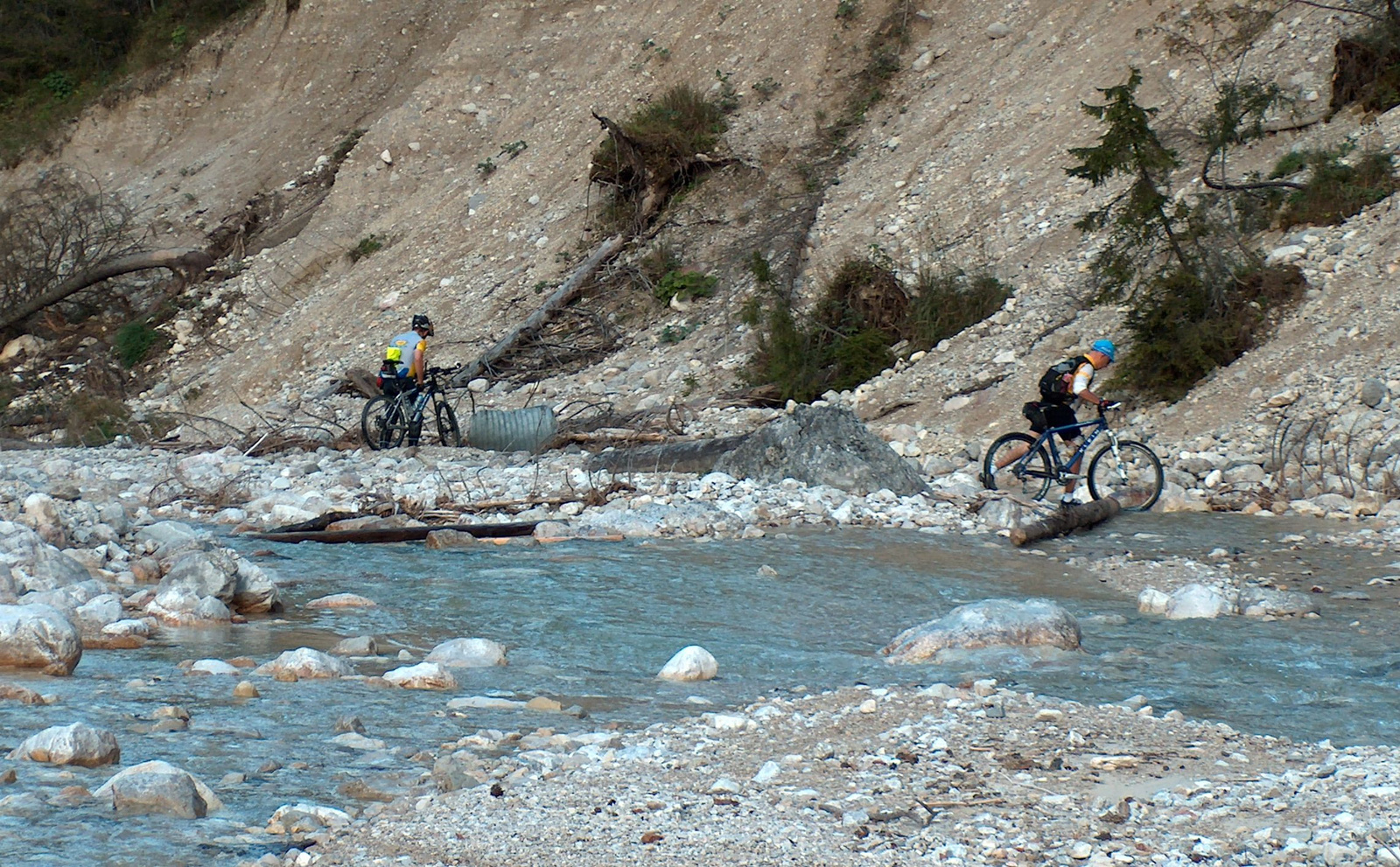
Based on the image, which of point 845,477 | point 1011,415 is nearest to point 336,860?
point 845,477

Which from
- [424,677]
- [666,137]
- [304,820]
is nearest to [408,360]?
[666,137]

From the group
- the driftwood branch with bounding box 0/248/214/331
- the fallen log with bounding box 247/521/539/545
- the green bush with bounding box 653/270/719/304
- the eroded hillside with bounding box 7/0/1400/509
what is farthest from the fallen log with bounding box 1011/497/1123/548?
the driftwood branch with bounding box 0/248/214/331

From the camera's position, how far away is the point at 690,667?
4.65m

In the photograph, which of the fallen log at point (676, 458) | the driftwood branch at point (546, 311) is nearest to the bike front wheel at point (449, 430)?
the fallen log at point (676, 458)

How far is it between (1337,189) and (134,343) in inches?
670

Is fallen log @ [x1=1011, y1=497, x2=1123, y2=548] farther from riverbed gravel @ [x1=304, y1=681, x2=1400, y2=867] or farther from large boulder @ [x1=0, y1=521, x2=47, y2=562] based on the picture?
large boulder @ [x1=0, y1=521, x2=47, y2=562]

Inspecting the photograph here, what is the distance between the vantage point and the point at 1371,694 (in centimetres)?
427

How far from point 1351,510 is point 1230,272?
3.50 m

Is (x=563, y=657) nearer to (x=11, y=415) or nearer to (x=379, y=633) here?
(x=379, y=633)

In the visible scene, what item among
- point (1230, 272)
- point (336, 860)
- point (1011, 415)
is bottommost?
point (336, 860)

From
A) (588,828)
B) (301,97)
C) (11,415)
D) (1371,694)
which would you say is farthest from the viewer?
(301,97)

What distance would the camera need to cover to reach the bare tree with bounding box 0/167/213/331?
20891 mm

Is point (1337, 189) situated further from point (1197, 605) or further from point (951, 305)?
point (1197, 605)

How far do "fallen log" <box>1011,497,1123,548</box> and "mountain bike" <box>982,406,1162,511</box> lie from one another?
0.20 m
